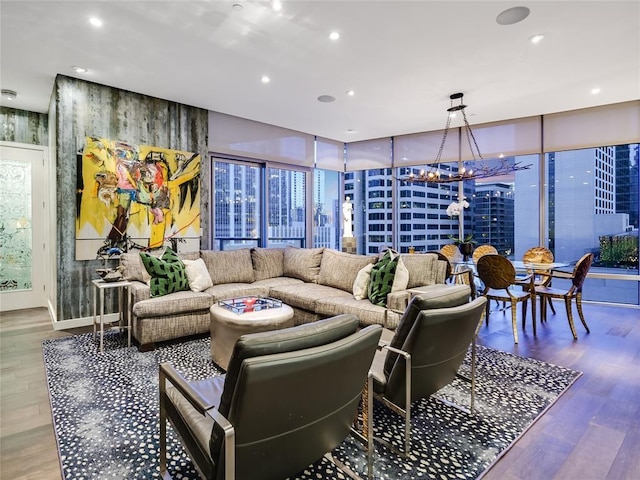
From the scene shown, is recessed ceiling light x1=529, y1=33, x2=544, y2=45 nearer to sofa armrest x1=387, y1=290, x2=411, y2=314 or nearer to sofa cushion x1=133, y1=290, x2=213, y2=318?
sofa armrest x1=387, y1=290, x2=411, y2=314

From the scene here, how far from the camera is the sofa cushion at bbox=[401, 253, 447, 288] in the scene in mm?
3703

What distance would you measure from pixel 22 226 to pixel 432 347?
624 centimetres

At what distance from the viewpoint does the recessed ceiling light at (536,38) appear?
3.25 metres

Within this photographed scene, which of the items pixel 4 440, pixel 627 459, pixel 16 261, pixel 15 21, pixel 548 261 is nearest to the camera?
pixel 627 459

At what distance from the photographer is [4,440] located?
2086 millimetres

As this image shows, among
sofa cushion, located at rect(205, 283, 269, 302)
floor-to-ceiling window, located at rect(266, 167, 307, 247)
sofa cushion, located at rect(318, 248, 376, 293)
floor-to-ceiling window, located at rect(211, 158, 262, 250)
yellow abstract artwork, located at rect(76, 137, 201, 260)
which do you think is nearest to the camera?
sofa cushion, located at rect(205, 283, 269, 302)

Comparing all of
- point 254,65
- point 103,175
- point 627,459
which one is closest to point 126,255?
point 103,175

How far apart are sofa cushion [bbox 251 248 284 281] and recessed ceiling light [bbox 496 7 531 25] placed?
368 centimetres

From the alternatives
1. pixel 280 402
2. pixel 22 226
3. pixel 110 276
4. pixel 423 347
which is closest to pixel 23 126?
pixel 22 226

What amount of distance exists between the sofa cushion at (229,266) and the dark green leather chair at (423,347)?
9.65 ft

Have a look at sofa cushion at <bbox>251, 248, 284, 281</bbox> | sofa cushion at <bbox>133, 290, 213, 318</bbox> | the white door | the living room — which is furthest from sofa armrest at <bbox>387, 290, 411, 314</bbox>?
the white door

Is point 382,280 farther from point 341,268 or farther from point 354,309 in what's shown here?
point 341,268

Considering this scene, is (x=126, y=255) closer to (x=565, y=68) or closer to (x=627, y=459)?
(x=627, y=459)

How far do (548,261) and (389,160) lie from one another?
11.8ft
